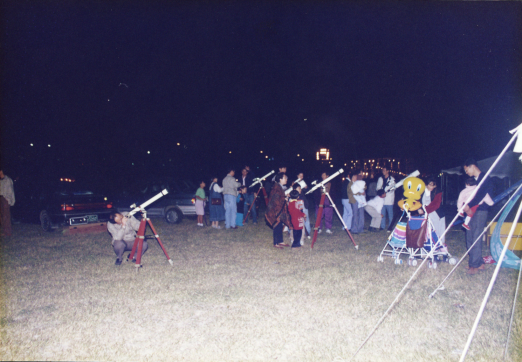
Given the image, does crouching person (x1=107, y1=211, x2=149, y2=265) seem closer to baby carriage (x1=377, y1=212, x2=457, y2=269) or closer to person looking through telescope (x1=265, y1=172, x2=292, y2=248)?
person looking through telescope (x1=265, y1=172, x2=292, y2=248)

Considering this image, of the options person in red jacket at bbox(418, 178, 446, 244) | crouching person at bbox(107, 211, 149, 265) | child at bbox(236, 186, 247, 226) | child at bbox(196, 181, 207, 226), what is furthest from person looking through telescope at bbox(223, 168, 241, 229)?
person in red jacket at bbox(418, 178, 446, 244)

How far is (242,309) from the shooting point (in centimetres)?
420

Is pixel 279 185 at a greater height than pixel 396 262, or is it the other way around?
pixel 279 185

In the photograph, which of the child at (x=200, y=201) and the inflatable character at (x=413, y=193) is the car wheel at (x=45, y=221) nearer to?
the child at (x=200, y=201)

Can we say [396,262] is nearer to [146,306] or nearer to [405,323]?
[405,323]

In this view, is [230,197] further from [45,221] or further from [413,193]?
[45,221]

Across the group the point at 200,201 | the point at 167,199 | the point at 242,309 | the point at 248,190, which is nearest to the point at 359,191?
the point at 248,190

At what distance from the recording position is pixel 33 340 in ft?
11.4

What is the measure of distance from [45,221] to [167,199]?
11.9 feet

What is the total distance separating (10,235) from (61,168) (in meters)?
11.0

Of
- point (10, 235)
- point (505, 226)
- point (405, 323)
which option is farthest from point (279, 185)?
point (10, 235)

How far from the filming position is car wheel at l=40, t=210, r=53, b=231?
9.58 metres

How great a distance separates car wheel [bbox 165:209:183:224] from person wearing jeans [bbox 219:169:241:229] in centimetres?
202

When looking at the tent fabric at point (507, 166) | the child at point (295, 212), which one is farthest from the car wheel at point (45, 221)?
the tent fabric at point (507, 166)
